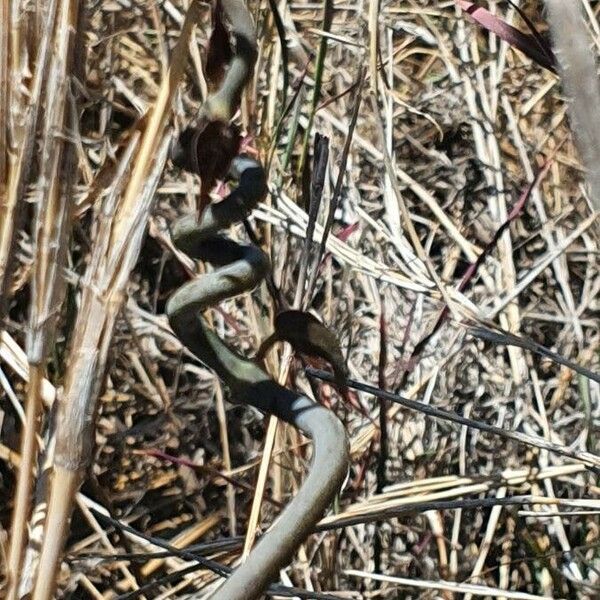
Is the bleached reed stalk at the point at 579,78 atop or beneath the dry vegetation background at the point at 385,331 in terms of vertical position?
atop

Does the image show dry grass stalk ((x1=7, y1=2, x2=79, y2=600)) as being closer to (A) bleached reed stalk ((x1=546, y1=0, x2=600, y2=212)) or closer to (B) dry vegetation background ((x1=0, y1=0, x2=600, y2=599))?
(A) bleached reed stalk ((x1=546, y1=0, x2=600, y2=212))

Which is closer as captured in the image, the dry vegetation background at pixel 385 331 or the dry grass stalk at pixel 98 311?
the dry grass stalk at pixel 98 311

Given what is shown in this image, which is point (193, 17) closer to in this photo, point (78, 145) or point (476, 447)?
point (78, 145)

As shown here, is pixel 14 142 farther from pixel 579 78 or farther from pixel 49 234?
pixel 579 78

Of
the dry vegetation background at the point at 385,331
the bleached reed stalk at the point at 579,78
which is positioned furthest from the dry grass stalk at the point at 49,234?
the dry vegetation background at the point at 385,331

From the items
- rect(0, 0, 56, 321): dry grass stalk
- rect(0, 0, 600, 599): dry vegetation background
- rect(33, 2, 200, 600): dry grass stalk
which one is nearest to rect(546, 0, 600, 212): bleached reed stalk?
rect(33, 2, 200, 600): dry grass stalk

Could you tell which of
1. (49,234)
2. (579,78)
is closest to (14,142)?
(49,234)

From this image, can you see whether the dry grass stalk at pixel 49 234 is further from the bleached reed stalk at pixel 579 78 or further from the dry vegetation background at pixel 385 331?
the dry vegetation background at pixel 385 331
